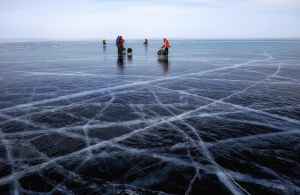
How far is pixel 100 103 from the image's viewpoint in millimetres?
9086

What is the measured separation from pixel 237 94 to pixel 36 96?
7.90 metres

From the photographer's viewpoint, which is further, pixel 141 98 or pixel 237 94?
pixel 237 94

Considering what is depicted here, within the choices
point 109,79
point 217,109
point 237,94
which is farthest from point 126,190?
point 109,79

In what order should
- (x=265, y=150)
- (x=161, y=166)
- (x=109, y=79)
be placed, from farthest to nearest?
(x=109, y=79)
(x=265, y=150)
(x=161, y=166)

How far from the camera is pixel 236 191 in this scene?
12.9ft

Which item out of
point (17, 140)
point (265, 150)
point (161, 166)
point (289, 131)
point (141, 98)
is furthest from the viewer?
point (141, 98)

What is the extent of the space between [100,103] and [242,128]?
4809 mm

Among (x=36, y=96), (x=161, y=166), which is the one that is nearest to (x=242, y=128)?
(x=161, y=166)

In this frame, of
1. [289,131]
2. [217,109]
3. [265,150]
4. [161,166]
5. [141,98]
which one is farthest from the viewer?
[141,98]

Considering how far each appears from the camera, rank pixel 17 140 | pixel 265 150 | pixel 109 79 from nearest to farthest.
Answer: pixel 265 150
pixel 17 140
pixel 109 79

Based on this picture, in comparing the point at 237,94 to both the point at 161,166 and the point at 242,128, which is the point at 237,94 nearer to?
the point at 242,128

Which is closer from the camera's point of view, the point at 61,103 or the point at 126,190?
the point at 126,190

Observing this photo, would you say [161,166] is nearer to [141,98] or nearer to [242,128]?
[242,128]

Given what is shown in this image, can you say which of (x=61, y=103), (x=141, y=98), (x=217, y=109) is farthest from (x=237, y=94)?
(x=61, y=103)
